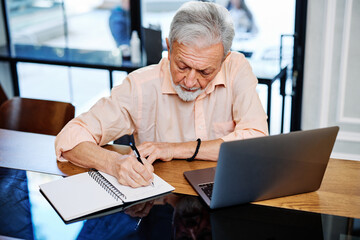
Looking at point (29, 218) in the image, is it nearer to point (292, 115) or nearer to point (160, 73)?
point (160, 73)

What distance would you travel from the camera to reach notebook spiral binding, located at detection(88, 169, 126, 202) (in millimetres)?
1488

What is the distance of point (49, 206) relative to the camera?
57.6 inches

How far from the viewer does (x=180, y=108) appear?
2.02m

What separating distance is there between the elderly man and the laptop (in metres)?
0.31

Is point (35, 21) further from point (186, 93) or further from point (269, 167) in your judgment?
point (269, 167)

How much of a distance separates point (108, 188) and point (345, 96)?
2.15 metres

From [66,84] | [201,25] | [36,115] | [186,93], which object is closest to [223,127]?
[186,93]

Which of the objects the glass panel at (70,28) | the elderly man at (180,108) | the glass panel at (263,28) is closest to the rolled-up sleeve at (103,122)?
the elderly man at (180,108)

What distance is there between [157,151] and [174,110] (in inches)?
13.3

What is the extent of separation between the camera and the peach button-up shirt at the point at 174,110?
1887 mm

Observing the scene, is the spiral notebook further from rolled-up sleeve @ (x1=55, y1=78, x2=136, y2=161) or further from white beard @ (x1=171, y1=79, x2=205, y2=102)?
white beard @ (x1=171, y1=79, x2=205, y2=102)

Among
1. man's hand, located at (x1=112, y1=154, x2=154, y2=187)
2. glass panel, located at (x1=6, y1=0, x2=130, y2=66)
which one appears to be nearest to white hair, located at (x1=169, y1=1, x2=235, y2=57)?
man's hand, located at (x1=112, y1=154, x2=154, y2=187)

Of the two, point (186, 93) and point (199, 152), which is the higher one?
point (186, 93)

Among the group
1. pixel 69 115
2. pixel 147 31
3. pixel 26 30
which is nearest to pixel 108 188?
pixel 69 115
